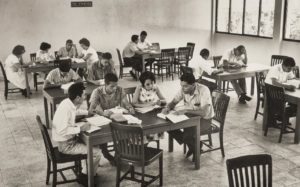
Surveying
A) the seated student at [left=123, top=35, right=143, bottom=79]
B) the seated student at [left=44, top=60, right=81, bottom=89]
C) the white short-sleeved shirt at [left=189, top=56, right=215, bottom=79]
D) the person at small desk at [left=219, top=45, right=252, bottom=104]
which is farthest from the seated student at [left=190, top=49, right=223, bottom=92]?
the seated student at [left=123, top=35, right=143, bottom=79]

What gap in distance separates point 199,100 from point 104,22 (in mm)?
7495

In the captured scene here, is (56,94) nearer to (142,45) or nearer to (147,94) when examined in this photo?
(147,94)

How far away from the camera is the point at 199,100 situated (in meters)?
4.98

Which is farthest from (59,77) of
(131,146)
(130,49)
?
(130,49)

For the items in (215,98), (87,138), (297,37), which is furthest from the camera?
(297,37)

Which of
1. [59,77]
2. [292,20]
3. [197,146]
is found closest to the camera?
[197,146]

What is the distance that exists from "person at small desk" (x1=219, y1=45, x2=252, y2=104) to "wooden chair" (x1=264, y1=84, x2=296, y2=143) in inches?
81.1

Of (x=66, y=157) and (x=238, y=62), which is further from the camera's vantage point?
(x=238, y=62)

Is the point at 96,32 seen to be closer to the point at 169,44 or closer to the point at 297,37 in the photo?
the point at 169,44

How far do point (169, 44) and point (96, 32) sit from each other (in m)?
2.65

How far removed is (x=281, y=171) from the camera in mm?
4836

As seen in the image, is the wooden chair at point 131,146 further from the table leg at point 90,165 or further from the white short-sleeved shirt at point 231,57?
the white short-sleeved shirt at point 231,57

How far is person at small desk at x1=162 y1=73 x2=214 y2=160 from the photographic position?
4844 mm

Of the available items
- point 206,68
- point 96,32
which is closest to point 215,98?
point 206,68
